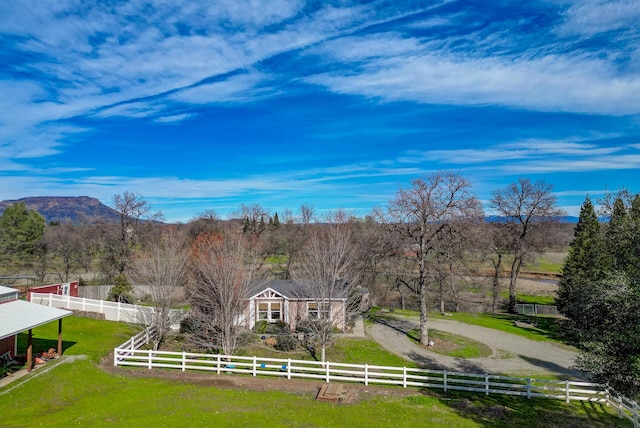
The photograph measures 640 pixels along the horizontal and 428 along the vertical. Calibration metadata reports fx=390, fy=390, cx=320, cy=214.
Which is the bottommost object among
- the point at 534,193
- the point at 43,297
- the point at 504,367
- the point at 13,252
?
the point at 504,367

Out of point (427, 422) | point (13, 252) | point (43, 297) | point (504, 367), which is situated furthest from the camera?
point (13, 252)

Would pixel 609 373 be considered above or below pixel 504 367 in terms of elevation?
above

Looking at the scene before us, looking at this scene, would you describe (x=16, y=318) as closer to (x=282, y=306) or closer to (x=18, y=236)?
(x=282, y=306)

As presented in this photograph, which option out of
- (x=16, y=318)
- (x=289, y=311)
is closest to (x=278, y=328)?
(x=289, y=311)

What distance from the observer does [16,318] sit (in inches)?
695

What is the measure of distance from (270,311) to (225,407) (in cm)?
1573

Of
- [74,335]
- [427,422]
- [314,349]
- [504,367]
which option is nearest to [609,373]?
[427,422]

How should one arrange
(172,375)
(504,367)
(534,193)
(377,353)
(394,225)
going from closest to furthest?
(172,375) < (504,367) < (377,353) < (394,225) < (534,193)

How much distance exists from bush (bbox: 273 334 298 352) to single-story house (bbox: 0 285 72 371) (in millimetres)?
11883

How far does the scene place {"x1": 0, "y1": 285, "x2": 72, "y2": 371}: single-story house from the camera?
16.6m

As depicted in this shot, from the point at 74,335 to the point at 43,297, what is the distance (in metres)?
7.73

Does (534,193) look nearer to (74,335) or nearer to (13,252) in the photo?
(74,335)

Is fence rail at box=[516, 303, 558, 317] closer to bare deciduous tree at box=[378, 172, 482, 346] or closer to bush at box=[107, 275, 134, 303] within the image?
bare deciduous tree at box=[378, 172, 482, 346]

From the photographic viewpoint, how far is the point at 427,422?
14.2m
